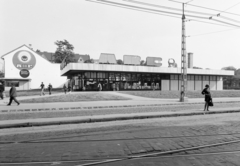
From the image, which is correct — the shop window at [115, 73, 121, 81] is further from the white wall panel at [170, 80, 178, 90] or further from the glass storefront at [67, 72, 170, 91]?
the white wall panel at [170, 80, 178, 90]

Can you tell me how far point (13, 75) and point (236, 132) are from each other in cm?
5526

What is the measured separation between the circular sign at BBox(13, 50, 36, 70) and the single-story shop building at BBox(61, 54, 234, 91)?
20242 millimetres

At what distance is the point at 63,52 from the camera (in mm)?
75312

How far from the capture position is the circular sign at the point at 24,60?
52.4 meters

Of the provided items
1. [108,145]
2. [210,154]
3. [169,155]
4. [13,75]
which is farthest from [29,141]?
[13,75]

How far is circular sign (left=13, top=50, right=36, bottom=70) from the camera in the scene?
172 feet

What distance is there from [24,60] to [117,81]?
30.7m

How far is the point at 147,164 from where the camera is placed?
4.23 m

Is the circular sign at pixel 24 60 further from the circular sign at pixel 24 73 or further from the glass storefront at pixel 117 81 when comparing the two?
the glass storefront at pixel 117 81

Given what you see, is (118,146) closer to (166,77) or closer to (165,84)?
(165,84)

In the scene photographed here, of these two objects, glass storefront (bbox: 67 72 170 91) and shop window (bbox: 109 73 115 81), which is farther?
shop window (bbox: 109 73 115 81)

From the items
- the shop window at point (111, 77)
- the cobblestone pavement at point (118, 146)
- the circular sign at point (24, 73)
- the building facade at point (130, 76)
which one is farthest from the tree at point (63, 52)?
the cobblestone pavement at point (118, 146)

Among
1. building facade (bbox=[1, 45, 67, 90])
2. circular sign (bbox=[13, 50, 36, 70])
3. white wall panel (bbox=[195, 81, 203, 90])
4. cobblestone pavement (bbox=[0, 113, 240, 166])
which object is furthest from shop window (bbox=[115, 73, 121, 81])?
circular sign (bbox=[13, 50, 36, 70])

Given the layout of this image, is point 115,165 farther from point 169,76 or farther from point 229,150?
point 169,76
